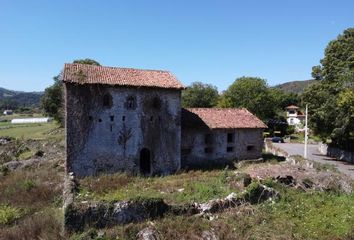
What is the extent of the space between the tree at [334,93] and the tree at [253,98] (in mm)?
24055

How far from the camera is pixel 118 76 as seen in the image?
2931 centimetres

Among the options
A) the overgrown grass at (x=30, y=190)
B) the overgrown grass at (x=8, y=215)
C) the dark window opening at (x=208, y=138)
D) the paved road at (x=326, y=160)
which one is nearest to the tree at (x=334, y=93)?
the paved road at (x=326, y=160)

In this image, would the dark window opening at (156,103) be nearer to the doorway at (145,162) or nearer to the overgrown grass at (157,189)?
the doorway at (145,162)

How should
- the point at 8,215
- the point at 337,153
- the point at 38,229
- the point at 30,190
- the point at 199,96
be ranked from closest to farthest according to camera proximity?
the point at 38,229 < the point at 8,215 < the point at 30,190 < the point at 337,153 < the point at 199,96

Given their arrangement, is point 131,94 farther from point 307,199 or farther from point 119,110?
point 307,199

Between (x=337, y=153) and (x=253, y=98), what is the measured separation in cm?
2611

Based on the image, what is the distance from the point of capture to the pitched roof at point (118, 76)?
2767 cm

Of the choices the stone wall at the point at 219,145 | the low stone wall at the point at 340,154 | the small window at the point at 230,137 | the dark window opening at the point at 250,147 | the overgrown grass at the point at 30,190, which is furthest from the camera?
the low stone wall at the point at 340,154

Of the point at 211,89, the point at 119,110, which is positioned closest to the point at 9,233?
the point at 119,110

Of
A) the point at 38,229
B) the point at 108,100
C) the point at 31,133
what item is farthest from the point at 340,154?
the point at 31,133

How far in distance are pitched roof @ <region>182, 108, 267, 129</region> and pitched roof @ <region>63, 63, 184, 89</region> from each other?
160 inches

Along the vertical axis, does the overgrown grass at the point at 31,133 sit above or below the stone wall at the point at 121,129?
below

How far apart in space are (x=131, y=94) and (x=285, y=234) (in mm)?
17119

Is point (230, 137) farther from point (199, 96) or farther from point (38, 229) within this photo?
point (199, 96)
